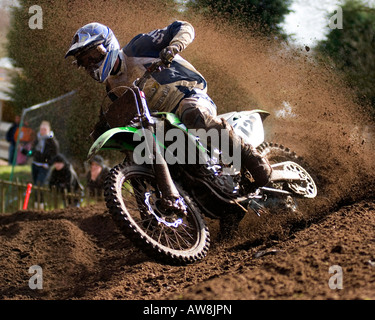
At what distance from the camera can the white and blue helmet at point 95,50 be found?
4.61 m

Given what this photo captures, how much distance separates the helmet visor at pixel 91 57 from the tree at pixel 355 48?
435cm

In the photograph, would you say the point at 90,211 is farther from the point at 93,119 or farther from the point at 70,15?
the point at 93,119

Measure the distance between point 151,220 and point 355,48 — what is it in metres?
8.26

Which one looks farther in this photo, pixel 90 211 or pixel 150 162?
pixel 90 211

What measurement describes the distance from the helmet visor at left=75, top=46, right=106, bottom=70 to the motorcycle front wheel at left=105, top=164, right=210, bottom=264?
979mm

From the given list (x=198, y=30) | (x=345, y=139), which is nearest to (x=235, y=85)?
(x=198, y=30)

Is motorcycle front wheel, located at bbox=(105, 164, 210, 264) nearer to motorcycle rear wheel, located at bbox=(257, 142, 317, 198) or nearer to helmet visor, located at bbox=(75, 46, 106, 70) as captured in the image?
helmet visor, located at bbox=(75, 46, 106, 70)

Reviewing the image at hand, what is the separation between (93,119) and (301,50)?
5134 mm

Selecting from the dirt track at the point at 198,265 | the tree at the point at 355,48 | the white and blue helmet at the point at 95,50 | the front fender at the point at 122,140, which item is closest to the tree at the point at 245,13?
the tree at the point at 355,48

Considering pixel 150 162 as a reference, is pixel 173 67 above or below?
above

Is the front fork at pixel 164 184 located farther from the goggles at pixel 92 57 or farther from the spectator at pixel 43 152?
the spectator at pixel 43 152

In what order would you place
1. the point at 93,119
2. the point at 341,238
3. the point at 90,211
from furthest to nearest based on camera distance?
the point at 93,119 < the point at 90,211 < the point at 341,238

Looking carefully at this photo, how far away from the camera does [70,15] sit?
8.19 metres
